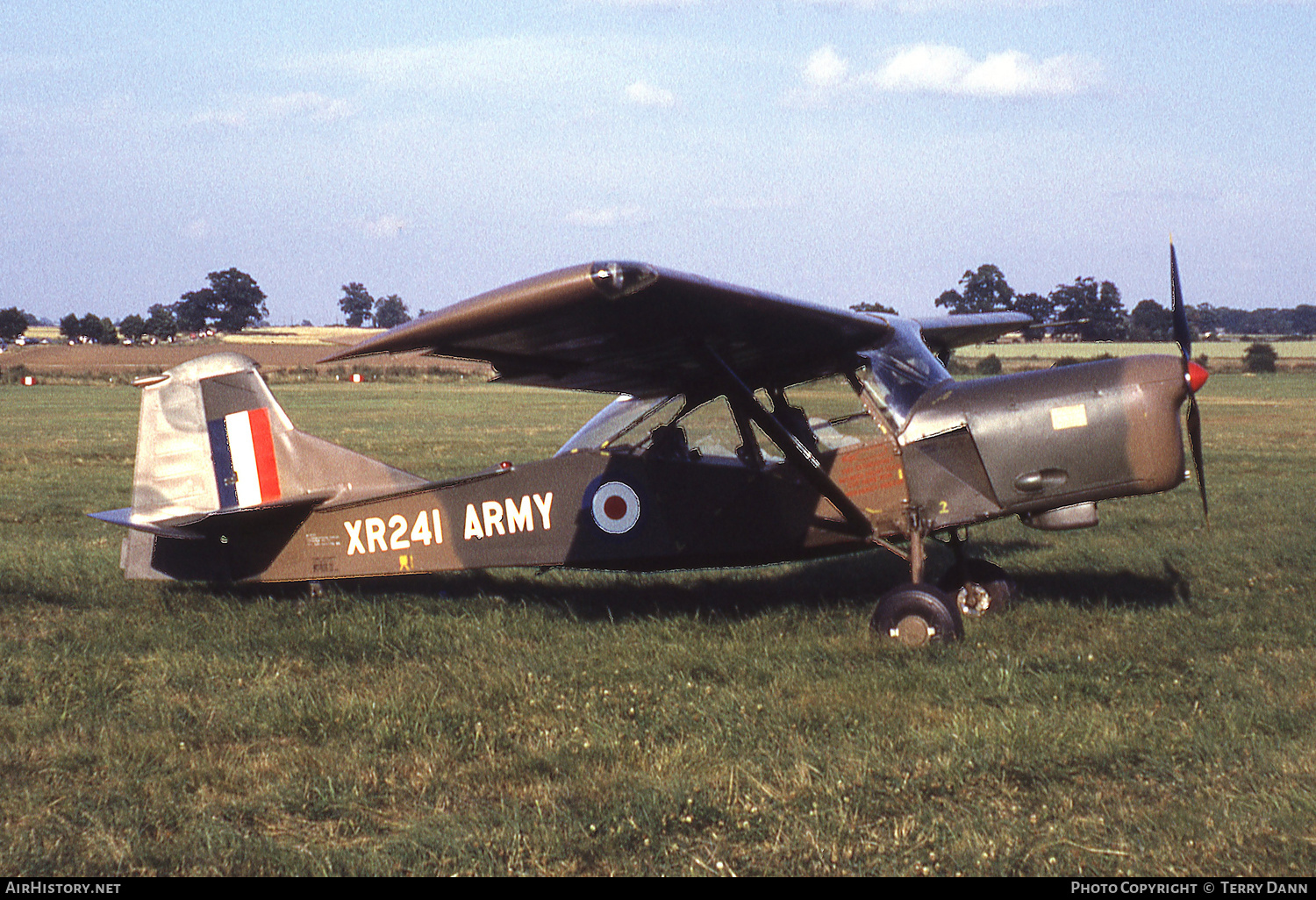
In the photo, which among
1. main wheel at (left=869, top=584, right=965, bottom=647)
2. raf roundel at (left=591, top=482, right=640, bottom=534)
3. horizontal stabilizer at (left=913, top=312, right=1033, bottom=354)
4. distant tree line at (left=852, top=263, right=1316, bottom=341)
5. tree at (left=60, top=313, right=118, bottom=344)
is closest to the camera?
main wheel at (left=869, top=584, right=965, bottom=647)

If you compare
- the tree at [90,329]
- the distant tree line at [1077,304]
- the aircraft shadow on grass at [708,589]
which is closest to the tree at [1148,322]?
the distant tree line at [1077,304]

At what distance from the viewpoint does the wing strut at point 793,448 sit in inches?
279

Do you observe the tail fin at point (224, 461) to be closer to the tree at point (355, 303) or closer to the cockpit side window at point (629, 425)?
the cockpit side window at point (629, 425)

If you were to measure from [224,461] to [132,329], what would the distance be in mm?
130637

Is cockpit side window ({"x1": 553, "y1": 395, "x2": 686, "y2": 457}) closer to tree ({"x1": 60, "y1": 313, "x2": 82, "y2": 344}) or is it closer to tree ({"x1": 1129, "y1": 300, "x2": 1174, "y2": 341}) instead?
tree ({"x1": 1129, "y1": 300, "x2": 1174, "y2": 341})

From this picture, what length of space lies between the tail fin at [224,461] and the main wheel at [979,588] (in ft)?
13.3

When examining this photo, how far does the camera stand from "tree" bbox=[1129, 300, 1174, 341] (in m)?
71.8

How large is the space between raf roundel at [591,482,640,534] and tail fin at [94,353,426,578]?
139cm

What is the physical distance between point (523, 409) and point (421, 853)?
3269 centimetres

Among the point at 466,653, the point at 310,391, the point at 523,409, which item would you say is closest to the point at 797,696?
the point at 466,653

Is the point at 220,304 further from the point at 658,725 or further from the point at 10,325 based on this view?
the point at 658,725

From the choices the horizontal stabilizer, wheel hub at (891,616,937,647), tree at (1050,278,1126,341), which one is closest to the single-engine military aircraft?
wheel hub at (891,616,937,647)

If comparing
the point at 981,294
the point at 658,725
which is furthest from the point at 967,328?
the point at 981,294

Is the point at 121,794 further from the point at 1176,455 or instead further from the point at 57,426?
the point at 57,426
